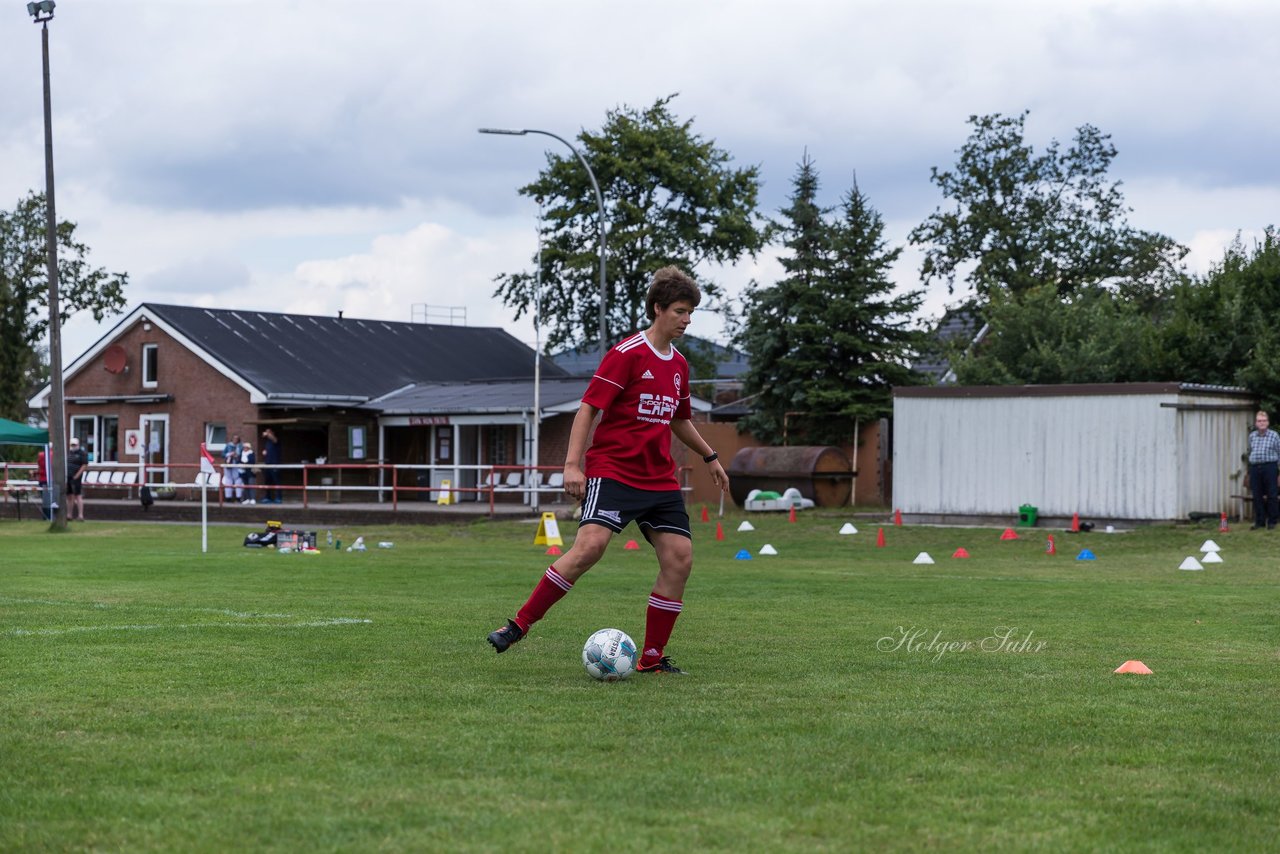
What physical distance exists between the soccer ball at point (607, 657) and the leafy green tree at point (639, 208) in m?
45.7

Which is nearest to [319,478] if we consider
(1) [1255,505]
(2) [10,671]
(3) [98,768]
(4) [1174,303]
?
(4) [1174,303]

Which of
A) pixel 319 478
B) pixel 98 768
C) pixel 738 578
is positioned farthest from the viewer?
pixel 319 478

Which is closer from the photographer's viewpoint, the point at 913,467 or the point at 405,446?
the point at 913,467

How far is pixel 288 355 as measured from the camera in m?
50.1

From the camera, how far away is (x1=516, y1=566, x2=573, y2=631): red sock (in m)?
8.46

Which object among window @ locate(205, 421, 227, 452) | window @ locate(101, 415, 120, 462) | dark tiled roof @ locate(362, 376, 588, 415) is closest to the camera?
dark tiled roof @ locate(362, 376, 588, 415)

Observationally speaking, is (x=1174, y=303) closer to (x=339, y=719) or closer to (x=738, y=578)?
(x=738, y=578)

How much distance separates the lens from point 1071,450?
29.0 m

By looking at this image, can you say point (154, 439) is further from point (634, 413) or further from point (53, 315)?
point (634, 413)

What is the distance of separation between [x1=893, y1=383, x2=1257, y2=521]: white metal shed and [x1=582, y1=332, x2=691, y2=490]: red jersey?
2123 centimetres

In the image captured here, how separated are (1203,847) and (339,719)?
3622 mm

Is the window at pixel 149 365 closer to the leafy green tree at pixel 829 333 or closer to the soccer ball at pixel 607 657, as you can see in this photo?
the leafy green tree at pixel 829 333

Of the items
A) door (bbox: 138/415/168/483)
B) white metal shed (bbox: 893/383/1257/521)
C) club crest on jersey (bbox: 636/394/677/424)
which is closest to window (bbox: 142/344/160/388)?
door (bbox: 138/415/168/483)

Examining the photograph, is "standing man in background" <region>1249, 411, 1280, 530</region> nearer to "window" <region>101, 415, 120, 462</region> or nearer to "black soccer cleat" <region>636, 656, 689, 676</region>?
"black soccer cleat" <region>636, 656, 689, 676</region>
